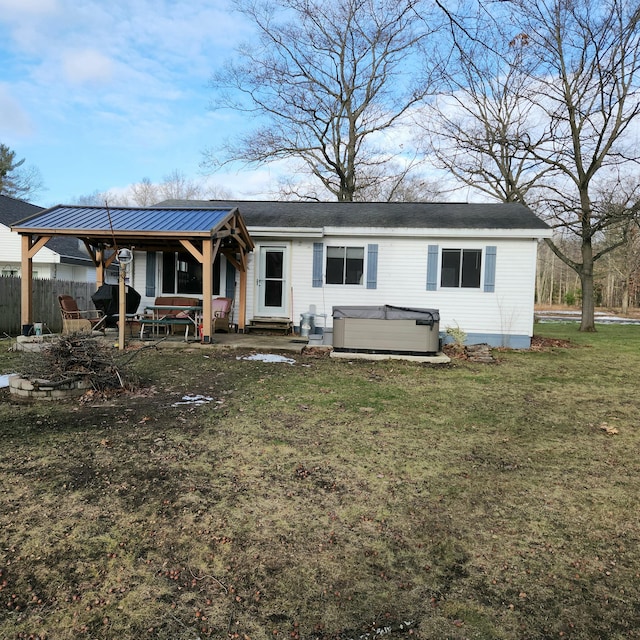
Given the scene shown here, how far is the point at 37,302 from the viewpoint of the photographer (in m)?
11.9

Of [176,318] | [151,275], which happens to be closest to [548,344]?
[176,318]

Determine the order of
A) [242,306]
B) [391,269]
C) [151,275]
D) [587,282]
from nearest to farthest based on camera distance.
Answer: [391,269] → [242,306] → [151,275] → [587,282]

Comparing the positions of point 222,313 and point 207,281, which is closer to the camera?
point 207,281

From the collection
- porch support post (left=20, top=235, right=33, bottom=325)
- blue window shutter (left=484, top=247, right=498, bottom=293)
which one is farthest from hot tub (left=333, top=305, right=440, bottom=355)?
porch support post (left=20, top=235, right=33, bottom=325)

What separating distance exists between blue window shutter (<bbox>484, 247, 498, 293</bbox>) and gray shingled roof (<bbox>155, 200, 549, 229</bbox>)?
611 mm

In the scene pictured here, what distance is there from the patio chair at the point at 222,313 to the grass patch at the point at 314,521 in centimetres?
551

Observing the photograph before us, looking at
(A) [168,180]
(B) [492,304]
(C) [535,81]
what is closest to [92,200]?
(A) [168,180]

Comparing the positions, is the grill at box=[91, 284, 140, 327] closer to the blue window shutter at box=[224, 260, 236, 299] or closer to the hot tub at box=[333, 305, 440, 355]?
the blue window shutter at box=[224, 260, 236, 299]

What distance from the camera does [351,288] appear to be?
10.9 meters

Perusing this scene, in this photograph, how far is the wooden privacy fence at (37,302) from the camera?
11.2 m

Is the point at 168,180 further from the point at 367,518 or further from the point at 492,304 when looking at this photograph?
the point at 367,518

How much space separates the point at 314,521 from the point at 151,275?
10.1 meters

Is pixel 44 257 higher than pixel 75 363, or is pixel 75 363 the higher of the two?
pixel 44 257

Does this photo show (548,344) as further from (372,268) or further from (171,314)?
(171,314)
